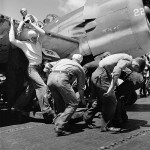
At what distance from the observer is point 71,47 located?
6.68 metres

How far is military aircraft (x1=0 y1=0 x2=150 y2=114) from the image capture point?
5.62 metres

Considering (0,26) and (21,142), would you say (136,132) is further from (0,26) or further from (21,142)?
(0,26)

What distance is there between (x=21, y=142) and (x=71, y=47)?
3743 millimetres

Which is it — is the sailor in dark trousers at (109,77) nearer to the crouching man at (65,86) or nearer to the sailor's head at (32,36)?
the crouching man at (65,86)

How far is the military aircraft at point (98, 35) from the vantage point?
221 inches

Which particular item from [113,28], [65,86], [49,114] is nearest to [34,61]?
[49,114]

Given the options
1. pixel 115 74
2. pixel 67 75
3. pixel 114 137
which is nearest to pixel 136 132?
pixel 114 137

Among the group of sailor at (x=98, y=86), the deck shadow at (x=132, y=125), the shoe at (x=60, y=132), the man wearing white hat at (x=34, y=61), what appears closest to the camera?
the shoe at (x=60, y=132)

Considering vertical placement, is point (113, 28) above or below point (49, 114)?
above

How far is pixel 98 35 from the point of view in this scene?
19.9ft

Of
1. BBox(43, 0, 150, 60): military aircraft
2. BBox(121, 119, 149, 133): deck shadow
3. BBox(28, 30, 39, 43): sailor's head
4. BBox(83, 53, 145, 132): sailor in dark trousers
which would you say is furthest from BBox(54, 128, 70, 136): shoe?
BBox(43, 0, 150, 60): military aircraft

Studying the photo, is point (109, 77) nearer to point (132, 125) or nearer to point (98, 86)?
point (98, 86)

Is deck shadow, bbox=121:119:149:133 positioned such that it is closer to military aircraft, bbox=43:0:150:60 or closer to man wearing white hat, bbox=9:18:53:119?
man wearing white hat, bbox=9:18:53:119

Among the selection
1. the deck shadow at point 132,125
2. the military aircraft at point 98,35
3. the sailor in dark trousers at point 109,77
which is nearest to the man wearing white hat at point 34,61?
the military aircraft at point 98,35
